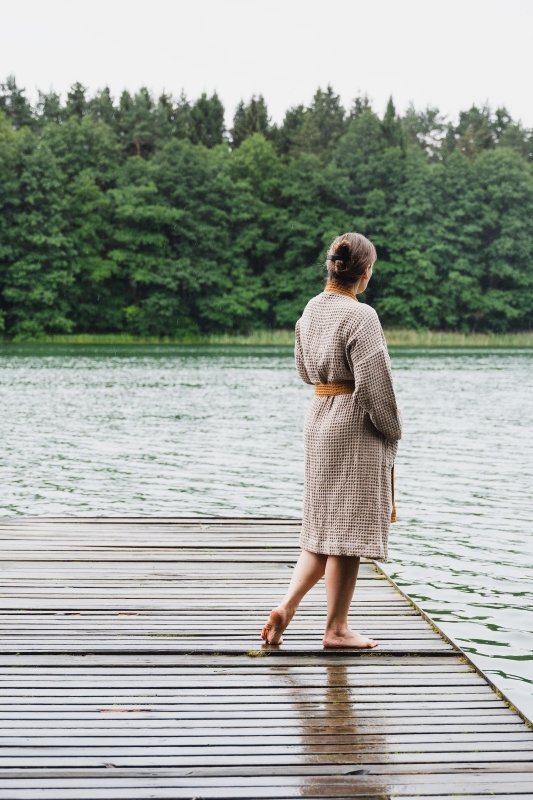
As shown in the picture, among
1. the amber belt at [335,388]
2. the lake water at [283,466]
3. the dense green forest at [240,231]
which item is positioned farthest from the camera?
the dense green forest at [240,231]

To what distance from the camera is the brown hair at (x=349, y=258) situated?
3.85 metres

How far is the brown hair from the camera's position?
3.85 m

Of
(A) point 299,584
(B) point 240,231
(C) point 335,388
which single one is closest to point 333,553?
(A) point 299,584

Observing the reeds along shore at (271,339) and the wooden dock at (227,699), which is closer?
the wooden dock at (227,699)

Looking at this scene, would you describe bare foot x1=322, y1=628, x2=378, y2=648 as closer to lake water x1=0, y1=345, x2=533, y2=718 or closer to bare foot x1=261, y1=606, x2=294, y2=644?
bare foot x1=261, y1=606, x2=294, y2=644

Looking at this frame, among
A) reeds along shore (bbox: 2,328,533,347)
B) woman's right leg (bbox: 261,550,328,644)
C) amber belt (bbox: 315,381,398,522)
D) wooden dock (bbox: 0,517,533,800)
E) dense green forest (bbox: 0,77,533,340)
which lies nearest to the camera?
wooden dock (bbox: 0,517,533,800)

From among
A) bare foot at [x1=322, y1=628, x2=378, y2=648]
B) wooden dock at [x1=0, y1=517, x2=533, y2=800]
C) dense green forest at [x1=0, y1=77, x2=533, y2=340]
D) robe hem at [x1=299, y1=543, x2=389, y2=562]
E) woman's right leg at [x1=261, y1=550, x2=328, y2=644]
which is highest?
dense green forest at [x1=0, y1=77, x2=533, y2=340]

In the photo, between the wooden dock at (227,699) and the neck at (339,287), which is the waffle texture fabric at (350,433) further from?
the wooden dock at (227,699)

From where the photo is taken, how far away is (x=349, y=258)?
3859 millimetres

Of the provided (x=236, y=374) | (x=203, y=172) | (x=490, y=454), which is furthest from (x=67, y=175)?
(x=490, y=454)

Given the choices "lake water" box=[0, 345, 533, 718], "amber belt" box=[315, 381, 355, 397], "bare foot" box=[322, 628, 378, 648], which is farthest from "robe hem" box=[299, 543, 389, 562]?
"lake water" box=[0, 345, 533, 718]

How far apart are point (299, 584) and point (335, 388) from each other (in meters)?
0.77

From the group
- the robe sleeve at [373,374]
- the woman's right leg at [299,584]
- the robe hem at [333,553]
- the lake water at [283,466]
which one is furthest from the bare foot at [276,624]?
the lake water at [283,466]

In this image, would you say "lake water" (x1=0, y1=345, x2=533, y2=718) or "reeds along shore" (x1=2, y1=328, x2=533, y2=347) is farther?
"reeds along shore" (x1=2, y1=328, x2=533, y2=347)
